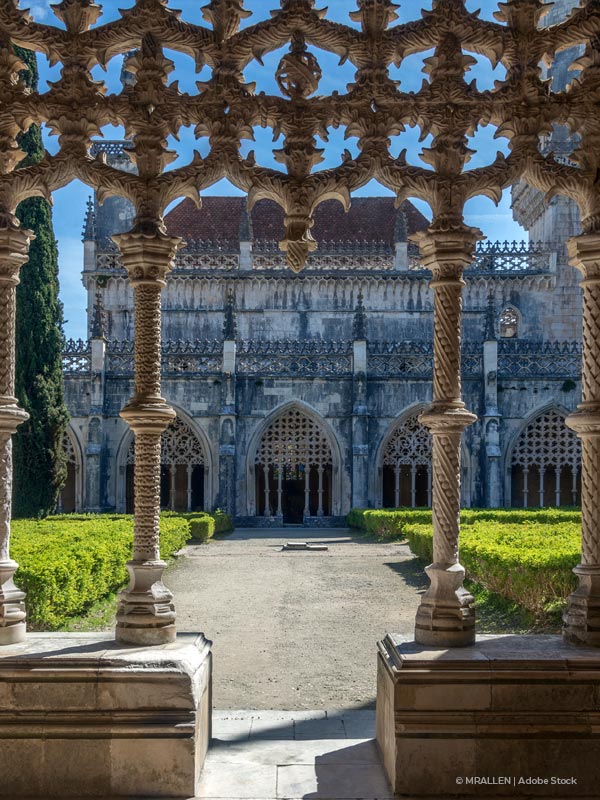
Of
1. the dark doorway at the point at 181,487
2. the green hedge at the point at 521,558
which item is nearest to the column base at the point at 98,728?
the green hedge at the point at 521,558

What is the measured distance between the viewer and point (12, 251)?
455 cm

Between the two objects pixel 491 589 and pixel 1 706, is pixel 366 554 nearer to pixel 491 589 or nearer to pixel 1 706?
pixel 491 589

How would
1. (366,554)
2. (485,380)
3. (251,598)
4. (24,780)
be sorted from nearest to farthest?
1. (24,780)
2. (251,598)
3. (366,554)
4. (485,380)

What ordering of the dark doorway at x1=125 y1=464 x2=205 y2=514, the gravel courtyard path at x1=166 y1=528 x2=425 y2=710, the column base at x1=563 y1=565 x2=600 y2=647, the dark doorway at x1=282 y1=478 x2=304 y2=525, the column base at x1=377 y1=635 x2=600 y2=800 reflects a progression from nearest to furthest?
the column base at x1=377 y1=635 x2=600 y2=800 → the column base at x1=563 y1=565 x2=600 y2=647 → the gravel courtyard path at x1=166 y1=528 x2=425 y2=710 → the dark doorway at x1=125 y1=464 x2=205 y2=514 → the dark doorway at x1=282 y1=478 x2=304 y2=525

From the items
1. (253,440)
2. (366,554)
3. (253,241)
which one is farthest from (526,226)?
(366,554)

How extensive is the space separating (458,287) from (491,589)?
5743 mm

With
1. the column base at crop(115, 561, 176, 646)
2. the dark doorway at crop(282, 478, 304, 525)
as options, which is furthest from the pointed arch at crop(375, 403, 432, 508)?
the column base at crop(115, 561, 176, 646)

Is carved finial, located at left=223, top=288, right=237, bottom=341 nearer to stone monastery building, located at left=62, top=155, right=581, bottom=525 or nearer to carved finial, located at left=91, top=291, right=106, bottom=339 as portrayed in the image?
stone monastery building, located at left=62, top=155, right=581, bottom=525


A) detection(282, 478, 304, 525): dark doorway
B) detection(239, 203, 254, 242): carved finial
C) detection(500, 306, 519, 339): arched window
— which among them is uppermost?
detection(239, 203, 254, 242): carved finial

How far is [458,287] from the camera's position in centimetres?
465

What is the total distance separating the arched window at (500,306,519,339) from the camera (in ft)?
Result: 94.4

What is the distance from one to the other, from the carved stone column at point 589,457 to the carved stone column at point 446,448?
51 cm

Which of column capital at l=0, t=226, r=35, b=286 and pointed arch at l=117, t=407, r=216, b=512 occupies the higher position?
column capital at l=0, t=226, r=35, b=286

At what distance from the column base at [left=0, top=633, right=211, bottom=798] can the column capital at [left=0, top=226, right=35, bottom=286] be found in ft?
6.23
